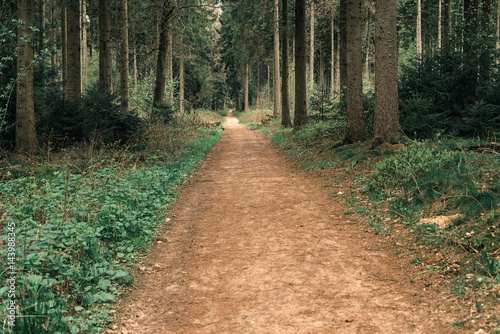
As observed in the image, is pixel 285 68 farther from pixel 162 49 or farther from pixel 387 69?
pixel 387 69

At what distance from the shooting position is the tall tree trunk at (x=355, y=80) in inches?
452

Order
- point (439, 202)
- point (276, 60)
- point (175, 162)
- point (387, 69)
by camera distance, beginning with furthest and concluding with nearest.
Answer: point (276, 60)
point (175, 162)
point (387, 69)
point (439, 202)

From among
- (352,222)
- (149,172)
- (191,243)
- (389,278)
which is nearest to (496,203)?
(389,278)

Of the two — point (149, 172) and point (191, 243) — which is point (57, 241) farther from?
point (149, 172)

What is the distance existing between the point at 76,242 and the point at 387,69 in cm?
800

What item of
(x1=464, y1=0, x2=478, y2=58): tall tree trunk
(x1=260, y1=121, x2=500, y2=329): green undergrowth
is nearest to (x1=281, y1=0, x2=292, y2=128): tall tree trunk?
(x1=464, y1=0, x2=478, y2=58): tall tree trunk

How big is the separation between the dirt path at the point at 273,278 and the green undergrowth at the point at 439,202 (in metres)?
0.41

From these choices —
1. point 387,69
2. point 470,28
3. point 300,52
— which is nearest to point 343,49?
point 300,52

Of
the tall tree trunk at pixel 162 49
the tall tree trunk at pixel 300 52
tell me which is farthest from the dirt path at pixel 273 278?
the tall tree trunk at pixel 162 49

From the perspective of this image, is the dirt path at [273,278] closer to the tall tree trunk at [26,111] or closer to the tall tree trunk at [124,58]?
the tall tree trunk at [26,111]

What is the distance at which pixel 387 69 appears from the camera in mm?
9148

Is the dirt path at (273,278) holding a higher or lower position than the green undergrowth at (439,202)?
lower

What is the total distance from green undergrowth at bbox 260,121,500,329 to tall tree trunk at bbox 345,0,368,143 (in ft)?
5.38

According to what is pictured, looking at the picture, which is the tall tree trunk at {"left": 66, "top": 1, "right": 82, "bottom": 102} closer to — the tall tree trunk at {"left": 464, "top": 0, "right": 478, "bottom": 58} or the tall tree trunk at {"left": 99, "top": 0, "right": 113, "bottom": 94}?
the tall tree trunk at {"left": 99, "top": 0, "right": 113, "bottom": 94}
